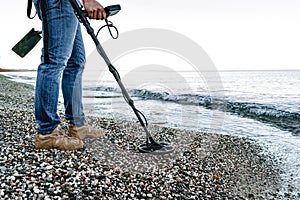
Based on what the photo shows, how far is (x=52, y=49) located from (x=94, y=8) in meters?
0.64

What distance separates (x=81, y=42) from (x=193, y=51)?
306cm

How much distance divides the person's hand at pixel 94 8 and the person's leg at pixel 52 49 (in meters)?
0.21

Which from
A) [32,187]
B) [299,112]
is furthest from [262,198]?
[299,112]

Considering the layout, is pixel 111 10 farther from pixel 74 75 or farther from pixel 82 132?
pixel 82 132

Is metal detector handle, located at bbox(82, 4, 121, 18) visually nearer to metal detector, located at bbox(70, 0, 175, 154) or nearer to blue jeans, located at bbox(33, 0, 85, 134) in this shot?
metal detector, located at bbox(70, 0, 175, 154)

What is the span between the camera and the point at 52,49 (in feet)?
10.3

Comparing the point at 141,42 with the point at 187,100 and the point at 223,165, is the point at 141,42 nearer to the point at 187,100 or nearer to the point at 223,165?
the point at 223,165

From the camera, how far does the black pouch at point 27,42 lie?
3740mm

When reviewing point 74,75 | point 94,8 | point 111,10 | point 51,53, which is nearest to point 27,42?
point 74,75

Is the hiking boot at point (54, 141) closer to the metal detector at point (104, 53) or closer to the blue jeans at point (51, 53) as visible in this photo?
the blue jeans at point (51, 53)

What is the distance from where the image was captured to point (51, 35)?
310 centimetres

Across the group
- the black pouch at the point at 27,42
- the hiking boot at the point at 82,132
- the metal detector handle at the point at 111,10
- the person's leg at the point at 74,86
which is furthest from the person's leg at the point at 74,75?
the metal detector handle at the point at 111,10

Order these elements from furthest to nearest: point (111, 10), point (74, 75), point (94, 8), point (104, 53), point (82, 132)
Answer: point (82, 132) → point (74, 75) → point (104, 53) → point (111, 10) → point (94, 8)

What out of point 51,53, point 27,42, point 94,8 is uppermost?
point 94,8
